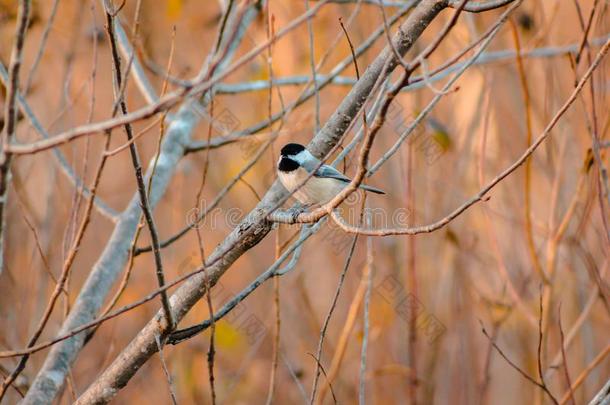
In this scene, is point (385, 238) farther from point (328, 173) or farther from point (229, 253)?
point (229, 253)

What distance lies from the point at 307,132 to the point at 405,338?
169 cm

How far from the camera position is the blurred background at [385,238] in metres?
3.65

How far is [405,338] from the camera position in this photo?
190 inches

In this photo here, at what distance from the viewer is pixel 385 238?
4543mm

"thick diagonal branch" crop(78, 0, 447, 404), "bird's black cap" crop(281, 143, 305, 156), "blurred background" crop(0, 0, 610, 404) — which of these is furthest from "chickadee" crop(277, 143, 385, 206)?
"thick diagonal branch" crop(78, 0, 447, 404)

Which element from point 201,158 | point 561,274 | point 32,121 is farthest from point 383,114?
point 561,274

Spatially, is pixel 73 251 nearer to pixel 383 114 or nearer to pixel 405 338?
pixel 383 114

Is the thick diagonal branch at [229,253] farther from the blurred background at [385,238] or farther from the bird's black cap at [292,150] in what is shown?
the bird's black cap at [292,150]

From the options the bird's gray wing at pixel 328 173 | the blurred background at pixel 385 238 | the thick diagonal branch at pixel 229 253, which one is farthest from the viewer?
the blurred background at pixel 385 238

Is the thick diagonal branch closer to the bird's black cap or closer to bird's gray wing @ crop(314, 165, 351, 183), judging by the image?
bird's gray wing @ crop(314, 165, 351, 183)

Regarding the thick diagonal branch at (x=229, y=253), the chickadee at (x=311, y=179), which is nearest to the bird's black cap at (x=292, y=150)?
the chickadee at (x=311, y=179)

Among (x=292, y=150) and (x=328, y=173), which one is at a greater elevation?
(x=292, y=150)

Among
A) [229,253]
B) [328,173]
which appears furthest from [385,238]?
[229,253]

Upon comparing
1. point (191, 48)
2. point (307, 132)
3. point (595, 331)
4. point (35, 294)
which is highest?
point (191, 48)
